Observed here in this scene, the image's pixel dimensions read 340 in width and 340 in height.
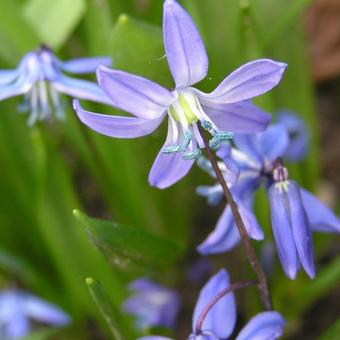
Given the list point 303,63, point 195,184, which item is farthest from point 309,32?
point 195,184

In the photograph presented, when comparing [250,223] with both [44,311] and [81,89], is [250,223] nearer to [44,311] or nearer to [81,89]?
[81,89]

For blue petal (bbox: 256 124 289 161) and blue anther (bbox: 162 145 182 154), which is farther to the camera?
blue petal (bbox: 256 124 289 161)

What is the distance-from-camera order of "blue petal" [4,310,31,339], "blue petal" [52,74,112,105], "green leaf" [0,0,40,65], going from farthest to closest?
"blue petal" [4,310,31,339]
"green leaf" [0,0,40,65]
"blue petal" [52,74,112,105]

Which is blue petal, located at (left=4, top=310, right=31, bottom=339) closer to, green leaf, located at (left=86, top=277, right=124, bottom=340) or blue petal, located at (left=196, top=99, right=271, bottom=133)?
green leaf, located at (left=86, top=277, right=124, bottom=340)

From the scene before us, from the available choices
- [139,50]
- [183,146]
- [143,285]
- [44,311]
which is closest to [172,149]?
[183,146]

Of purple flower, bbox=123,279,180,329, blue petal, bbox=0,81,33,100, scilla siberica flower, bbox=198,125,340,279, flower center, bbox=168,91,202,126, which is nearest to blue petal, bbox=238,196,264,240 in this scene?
scilla siberica flower, bbox=198,125,340,279

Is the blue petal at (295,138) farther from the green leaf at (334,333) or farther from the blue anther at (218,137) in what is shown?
the blue anther at (218,137)

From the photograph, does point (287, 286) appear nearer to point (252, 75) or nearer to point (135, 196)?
point (135, 196)
